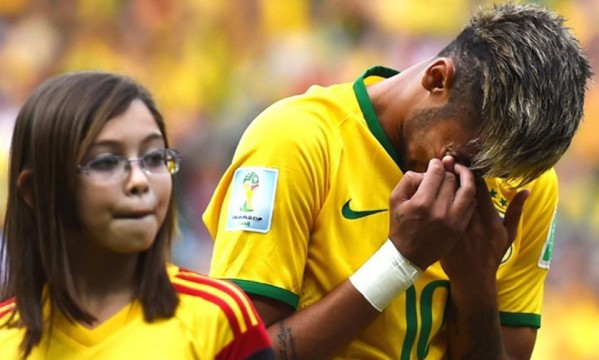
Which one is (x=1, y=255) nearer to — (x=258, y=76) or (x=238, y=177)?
(x=238, y=177)

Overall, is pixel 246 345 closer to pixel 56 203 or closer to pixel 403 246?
pixel 56 203

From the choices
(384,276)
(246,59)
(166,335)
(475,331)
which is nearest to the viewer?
(166,335)

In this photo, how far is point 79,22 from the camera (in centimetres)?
462

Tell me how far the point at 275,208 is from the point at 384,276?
220 millimetres

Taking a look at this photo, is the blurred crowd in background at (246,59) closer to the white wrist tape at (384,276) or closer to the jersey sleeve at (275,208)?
the jersey sleeve at (275,208)

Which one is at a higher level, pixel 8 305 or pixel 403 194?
pixel 403 194

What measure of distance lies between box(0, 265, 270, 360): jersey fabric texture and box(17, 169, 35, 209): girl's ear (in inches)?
5.8

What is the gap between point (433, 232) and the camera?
2.11 meters

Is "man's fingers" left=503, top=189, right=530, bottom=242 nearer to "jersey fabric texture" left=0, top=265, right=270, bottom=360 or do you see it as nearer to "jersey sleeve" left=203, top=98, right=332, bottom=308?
"jersey sleeve" left=203, top=98, right=332, bottom=308

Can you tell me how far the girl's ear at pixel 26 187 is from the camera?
5.72ft

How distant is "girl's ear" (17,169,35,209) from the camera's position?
1743 millimetres

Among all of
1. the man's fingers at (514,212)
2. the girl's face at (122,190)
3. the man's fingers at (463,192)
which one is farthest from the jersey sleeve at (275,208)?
the girl's face at (122,190)

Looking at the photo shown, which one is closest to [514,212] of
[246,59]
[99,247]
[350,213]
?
[350,213]

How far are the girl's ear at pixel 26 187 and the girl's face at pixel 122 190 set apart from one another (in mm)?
78
